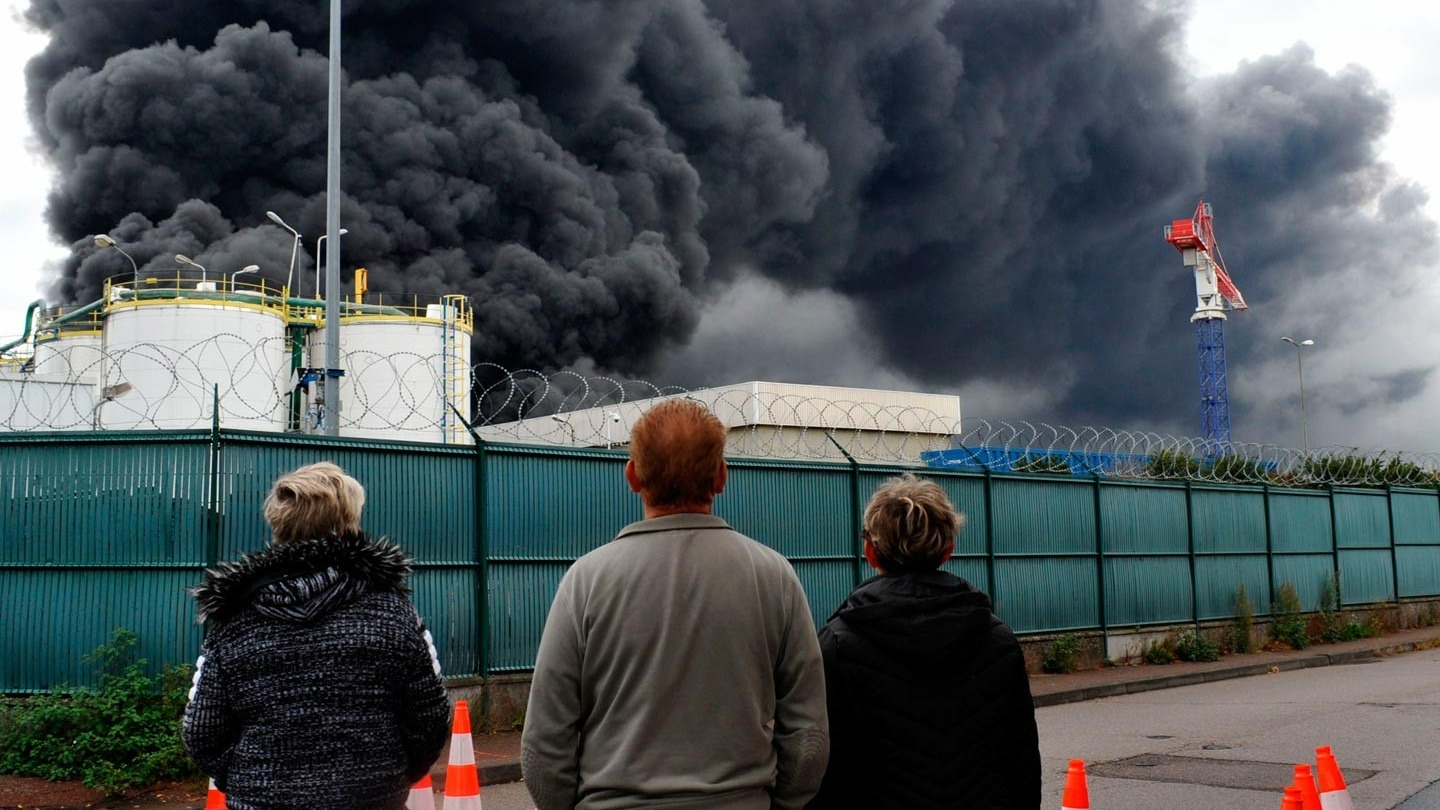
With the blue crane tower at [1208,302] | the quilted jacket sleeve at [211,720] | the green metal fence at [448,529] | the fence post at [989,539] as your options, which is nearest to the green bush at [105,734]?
the green metal fence at [448,529]

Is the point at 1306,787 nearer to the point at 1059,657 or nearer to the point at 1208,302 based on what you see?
the point at 1059,657

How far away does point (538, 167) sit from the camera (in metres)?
56.3

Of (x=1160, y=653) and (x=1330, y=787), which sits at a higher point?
(x=1330, y=787)

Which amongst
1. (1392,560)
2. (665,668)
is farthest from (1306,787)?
(1392,560)

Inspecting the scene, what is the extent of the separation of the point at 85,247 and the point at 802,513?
48786 millimetres

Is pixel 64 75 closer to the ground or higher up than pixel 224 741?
higher up

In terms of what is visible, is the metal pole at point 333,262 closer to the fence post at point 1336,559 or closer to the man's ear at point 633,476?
the man's ear at point 633,476

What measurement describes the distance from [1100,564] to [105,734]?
40.6 ft

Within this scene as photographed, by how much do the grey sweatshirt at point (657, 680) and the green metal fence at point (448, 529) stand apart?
6948 mm

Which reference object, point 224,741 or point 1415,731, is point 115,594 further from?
point 1415,731

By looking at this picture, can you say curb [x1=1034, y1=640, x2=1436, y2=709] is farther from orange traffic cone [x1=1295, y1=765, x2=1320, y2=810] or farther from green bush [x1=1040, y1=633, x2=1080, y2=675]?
orange traffic cone [x1=1295, y1=765, x2=1320, y2=810]

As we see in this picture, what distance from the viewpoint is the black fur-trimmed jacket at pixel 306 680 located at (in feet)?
10.4

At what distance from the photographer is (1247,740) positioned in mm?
10789

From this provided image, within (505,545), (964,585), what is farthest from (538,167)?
(964,585)
